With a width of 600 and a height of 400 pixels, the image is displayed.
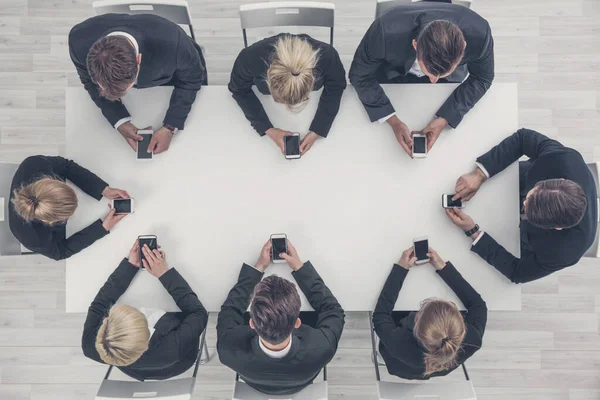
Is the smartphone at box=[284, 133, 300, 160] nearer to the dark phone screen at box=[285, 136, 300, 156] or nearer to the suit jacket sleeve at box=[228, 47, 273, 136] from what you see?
the dark phone screen at box=[285, 136, 300, 156]

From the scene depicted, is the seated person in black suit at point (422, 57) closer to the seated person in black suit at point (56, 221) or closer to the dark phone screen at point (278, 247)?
the dark phone screen at point (278, 247)

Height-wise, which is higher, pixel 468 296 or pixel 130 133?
pixel 130 133

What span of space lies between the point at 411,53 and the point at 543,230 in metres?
0.97

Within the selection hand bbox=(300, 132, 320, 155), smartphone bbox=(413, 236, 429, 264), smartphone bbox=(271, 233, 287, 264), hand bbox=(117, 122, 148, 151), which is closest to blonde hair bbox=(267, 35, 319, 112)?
hand bbox=(300, 132, 320, 155)

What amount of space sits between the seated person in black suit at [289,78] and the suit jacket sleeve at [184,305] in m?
0.73

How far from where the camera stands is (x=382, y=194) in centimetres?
220

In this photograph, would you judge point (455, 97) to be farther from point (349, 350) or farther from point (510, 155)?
point (349, 350)

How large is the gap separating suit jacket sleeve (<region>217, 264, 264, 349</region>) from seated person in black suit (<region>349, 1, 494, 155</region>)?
88cm

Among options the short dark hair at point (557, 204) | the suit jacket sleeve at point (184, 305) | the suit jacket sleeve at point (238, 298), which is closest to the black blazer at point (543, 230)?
the short dark hair at point (557, 204)

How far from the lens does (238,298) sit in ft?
6.94

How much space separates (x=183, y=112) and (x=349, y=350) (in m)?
1.71

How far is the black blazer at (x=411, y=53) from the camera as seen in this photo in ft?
6.70

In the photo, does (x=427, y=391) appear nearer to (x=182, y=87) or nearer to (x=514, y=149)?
(x=514, y=149)

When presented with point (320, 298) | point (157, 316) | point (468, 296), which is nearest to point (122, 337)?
point (157, 316)
